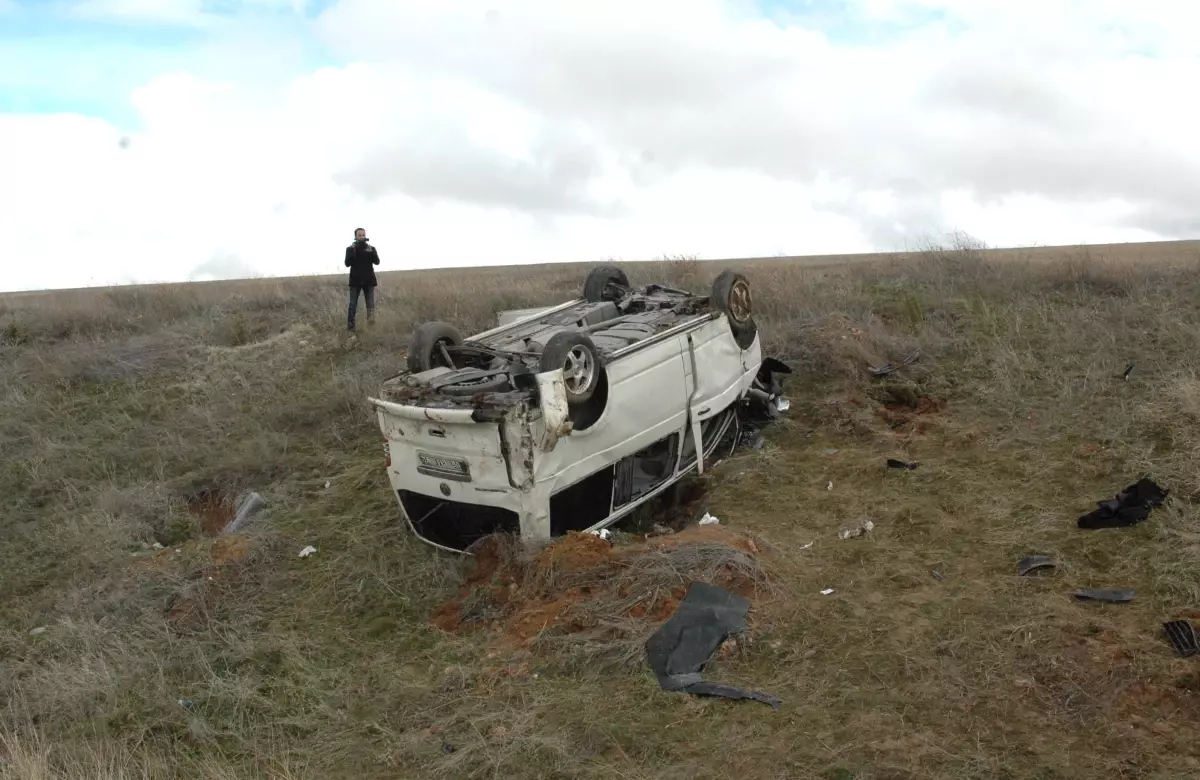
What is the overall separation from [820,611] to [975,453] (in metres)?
3.03

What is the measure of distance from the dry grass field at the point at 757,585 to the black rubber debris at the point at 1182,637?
3.1 inches

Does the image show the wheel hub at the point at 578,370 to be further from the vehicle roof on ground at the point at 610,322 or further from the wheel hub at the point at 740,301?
the wheel hub at the point at 740,301

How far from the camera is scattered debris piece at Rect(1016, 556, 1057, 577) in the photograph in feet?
16.9

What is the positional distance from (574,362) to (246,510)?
4063mm

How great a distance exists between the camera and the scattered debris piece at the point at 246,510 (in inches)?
309

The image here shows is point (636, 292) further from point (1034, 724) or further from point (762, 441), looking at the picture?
point (1034, 724)

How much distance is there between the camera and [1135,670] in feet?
13.1

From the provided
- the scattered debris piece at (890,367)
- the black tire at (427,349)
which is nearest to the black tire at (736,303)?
the scattered debris piece at (890,367)

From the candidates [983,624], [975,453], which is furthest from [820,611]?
[975,453]

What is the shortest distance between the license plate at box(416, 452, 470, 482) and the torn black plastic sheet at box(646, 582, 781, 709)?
1.69 metres

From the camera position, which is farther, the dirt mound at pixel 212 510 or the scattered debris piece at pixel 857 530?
the dirt mound at pixel 212 510

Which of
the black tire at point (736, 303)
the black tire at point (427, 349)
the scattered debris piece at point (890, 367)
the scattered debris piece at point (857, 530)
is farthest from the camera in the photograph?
the scattered debris piece at point (890, 367)

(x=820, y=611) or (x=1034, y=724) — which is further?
(x=820, y=611)

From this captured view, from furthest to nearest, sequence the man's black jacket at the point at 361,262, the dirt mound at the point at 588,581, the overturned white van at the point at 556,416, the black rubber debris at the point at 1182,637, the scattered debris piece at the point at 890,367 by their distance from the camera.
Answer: the man's black jacket at the point at 361,262
the scattered debris piece at the point at 890,367
the overturned white van at the point at 556,416
the dirt mound at the point at 588,581
the black rubber debris at the point at 1182,637
